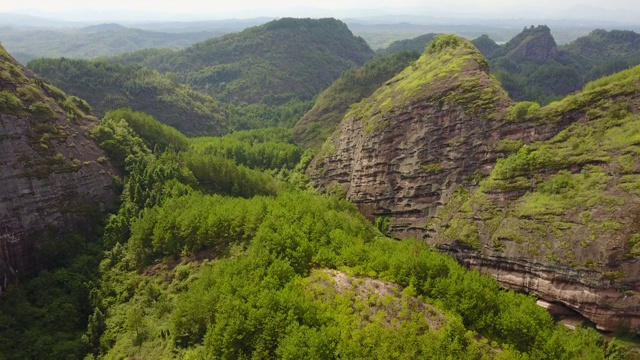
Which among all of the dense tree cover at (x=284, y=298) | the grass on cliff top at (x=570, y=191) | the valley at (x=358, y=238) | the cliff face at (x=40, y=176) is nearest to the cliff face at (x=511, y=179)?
the grass on cliff top at (x=570, y=191)

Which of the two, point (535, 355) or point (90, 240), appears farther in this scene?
point (90, 240)

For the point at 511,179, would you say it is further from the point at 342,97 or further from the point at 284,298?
the point at 342,97

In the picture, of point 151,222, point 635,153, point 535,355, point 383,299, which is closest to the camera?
point 535,355

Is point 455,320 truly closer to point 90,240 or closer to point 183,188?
point 183,188

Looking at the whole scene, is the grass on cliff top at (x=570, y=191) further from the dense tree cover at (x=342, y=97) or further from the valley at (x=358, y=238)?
the dense tree cover at (x=342, y=97)

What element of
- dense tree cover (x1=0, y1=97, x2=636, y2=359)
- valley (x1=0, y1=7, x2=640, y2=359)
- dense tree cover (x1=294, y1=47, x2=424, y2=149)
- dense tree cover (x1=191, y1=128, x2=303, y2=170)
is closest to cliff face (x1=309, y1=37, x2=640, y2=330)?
valley (x1=0, y1=7, x2=640, y2=359)

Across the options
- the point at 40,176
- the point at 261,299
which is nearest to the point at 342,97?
the point at 40,176

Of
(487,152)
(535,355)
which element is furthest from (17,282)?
(487,152)
